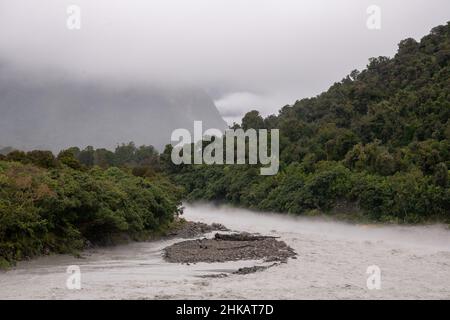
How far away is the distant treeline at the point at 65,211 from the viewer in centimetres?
2441

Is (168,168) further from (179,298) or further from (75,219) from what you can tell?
(179,298)

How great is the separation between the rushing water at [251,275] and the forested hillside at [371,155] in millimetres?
12131

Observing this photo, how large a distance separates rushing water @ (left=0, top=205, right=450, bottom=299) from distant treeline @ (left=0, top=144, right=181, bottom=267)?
0.99 m

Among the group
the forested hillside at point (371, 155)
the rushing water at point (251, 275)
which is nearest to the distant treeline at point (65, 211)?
the rushing water at point (251, 275)

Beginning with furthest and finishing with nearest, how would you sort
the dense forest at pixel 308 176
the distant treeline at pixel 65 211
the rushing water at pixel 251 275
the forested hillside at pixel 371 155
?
1. the forested hillside at pixel 371 155
2. the dense forest at pixel 308 176
3. the distant treeline at pixel 65 211
4. the rushing water at pixel 251 275

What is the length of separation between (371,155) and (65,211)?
1385 inches

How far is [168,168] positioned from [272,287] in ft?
238

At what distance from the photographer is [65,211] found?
27875 millimetres

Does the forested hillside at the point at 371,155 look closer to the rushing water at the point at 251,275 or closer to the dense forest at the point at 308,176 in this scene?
the dense forest at the point at 308,176

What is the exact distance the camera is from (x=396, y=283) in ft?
70.1

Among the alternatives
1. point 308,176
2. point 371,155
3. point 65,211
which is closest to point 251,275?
point 65,211

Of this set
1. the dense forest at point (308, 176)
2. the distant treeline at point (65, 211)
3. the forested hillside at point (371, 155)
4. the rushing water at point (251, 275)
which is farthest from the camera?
the forested hillside at point (371, 155)
